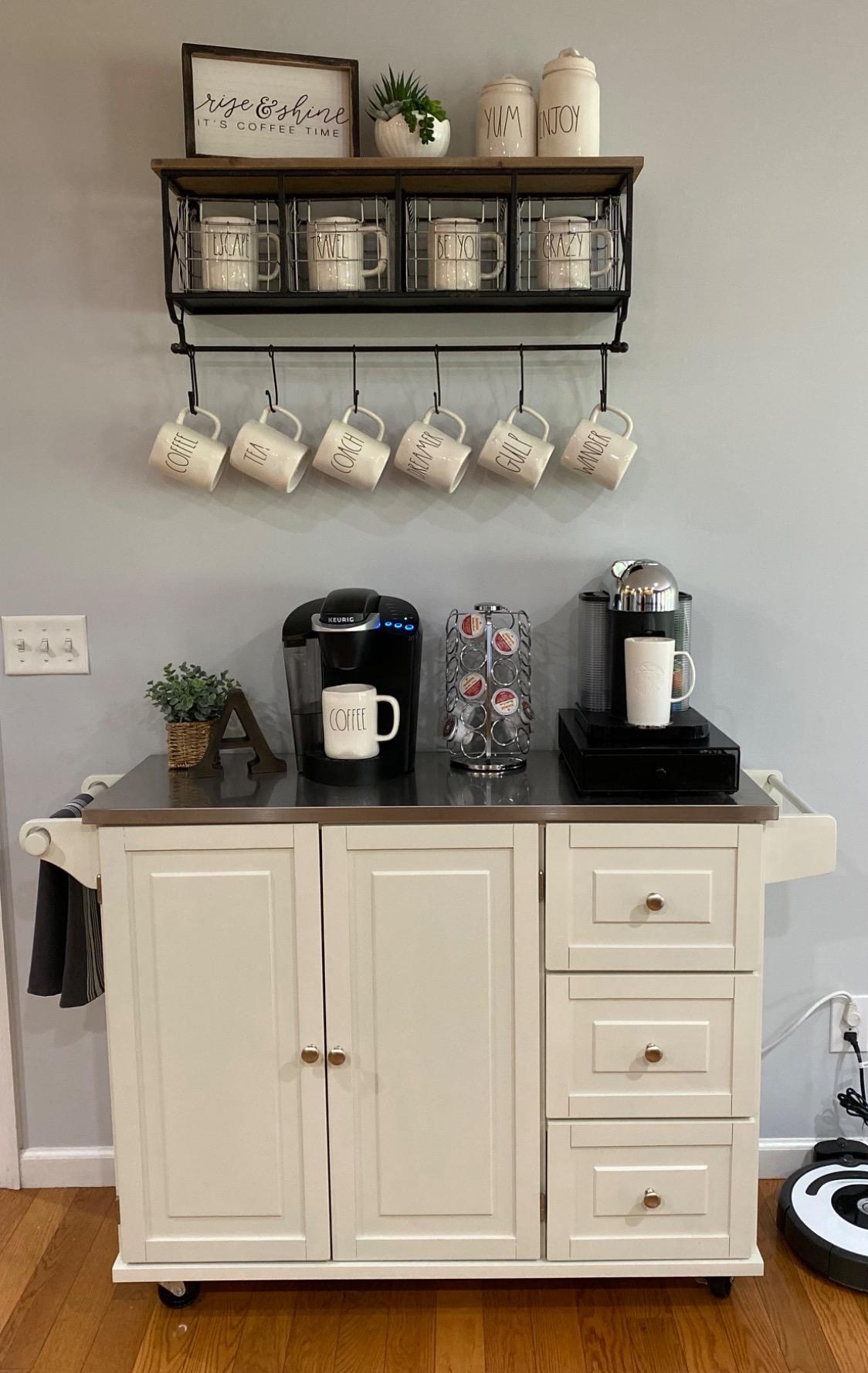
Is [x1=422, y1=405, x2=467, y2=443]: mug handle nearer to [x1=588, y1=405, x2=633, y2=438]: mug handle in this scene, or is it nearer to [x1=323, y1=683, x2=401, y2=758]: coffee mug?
[x1=588, y1=405, x2=633, y2=438]: mug handle

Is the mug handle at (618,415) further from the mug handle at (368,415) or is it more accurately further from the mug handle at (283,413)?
the mug handle at (283,413)

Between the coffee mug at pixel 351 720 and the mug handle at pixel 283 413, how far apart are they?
49cm

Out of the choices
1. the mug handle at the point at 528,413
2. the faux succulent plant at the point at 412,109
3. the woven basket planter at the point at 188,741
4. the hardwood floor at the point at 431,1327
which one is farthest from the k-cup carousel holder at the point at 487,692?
the hardwood floor at the point at 431,1327

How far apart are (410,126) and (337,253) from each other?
232mm

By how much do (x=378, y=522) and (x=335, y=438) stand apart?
19 cm

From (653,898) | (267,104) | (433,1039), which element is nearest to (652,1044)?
(653,898)

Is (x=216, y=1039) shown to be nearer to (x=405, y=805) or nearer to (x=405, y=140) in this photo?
(x=405, y=805)

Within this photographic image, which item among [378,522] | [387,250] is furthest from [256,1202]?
[387,250]

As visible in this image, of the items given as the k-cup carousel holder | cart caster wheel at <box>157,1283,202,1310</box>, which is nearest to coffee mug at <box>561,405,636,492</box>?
the k-cup carousel holder

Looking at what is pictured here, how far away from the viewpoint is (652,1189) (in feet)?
5.46

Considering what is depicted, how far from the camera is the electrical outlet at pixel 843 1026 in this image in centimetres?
204

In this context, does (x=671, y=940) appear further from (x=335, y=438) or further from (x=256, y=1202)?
(x=335, y=438)

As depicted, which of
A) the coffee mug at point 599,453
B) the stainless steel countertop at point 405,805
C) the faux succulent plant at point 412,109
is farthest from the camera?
the coffee mug at point 599,453

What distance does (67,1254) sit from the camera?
188 centimetres
